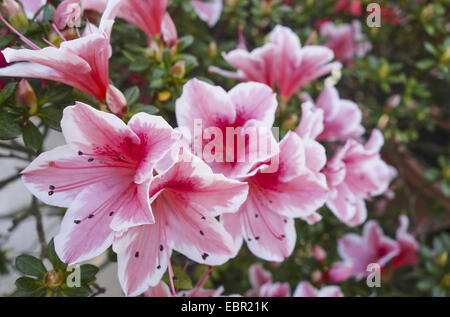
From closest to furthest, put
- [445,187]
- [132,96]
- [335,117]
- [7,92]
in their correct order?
[7,92] < [132,96] < [335,117] < [445,187]

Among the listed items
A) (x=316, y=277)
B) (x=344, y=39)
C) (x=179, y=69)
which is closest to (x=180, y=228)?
(x=179, y=69)

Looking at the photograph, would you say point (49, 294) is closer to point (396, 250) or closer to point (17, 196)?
point (17, 196)

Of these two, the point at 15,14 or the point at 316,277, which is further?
the point at 316,277

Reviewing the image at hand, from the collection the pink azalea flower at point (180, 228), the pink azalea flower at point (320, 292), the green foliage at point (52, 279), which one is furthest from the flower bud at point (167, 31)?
the pink azalea flower at point (320, 292)

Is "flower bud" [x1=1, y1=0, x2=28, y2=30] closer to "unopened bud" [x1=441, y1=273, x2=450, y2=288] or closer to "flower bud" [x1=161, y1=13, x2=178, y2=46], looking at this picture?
"flower bud" [x1=161, y1=13, x2=178, y2=46]

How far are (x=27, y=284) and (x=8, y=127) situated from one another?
1.20 feet

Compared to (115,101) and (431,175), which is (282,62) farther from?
(431,175)

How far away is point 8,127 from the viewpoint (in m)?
0.87

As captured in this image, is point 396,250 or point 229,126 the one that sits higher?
point 229,126

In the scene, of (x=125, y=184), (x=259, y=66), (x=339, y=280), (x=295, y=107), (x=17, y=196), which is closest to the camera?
(x=125, y=184)

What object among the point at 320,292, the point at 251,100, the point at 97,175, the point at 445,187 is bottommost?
the point at 445,187
